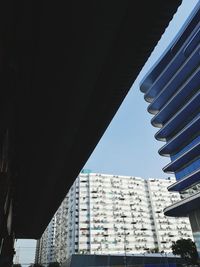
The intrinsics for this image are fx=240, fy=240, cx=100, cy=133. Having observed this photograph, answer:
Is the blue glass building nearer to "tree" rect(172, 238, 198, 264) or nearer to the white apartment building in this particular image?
"tree" rect(172, 238, 198, 264)

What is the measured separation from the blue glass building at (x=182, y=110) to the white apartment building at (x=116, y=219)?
4251cm

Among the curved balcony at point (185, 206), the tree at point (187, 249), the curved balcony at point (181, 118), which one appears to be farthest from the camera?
the curved balcony at point (181, 118)

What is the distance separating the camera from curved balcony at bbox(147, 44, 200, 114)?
179 feet

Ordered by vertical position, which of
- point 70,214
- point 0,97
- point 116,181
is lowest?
point 0,97

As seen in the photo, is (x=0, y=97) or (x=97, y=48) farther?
(x=0, y=97)

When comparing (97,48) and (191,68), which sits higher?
(191,68)

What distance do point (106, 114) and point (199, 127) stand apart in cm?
4873

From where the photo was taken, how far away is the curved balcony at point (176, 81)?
54562 mm

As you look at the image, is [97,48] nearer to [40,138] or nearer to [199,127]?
[40,138]

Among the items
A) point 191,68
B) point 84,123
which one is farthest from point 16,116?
point 191,68

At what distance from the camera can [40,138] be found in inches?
368

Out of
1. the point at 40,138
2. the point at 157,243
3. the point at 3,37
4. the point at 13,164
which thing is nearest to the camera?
the point at 3,37

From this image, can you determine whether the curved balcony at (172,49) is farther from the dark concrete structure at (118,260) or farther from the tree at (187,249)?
the dark concrete structure at (118,260)

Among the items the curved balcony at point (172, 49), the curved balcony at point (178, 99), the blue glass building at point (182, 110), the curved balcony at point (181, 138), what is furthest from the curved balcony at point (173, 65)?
the curved balcony at point (181, 138)
